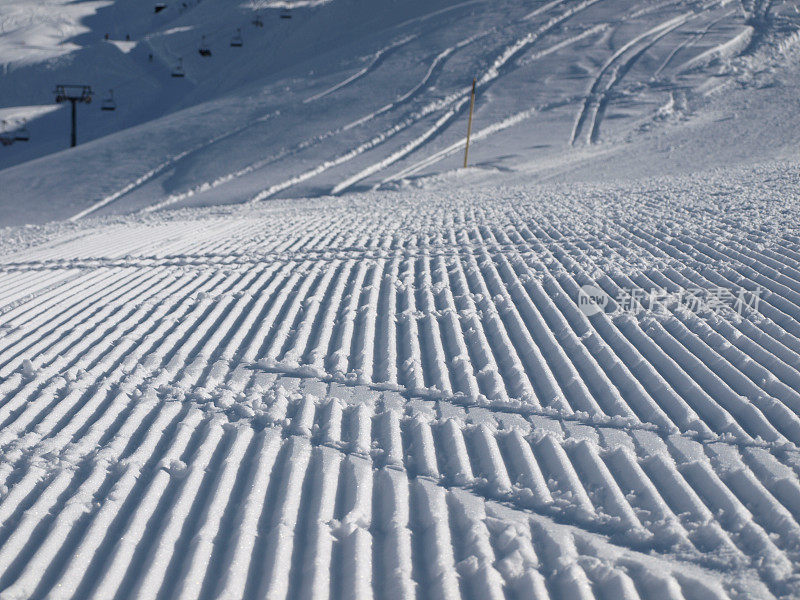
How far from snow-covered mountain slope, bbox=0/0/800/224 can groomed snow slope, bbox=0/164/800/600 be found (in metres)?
11.4

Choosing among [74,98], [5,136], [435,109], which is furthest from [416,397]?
[5,136]

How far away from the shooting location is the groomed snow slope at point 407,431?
8.50 feet

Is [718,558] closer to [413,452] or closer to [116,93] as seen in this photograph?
[413,452]

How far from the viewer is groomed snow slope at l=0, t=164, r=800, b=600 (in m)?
2.59

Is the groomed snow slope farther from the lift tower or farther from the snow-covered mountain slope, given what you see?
the lift tower

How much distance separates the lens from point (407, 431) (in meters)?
3.67

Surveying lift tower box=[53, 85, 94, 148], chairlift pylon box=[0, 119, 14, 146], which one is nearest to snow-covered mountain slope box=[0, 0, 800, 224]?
chairlift pylon box=[0, 119, 14, 146]

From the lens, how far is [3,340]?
16.9 ft

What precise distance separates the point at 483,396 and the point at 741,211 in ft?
21.1

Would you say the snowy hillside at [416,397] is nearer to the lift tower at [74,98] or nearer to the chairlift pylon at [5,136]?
the lift tower at [74,98]

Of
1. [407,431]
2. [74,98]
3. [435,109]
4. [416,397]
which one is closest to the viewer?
[407,431]

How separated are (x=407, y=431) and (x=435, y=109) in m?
21.3

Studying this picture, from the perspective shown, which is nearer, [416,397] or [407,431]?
[407,431]

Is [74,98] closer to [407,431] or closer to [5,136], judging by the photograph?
[5,136]
